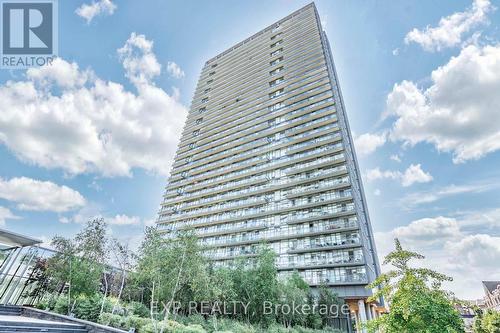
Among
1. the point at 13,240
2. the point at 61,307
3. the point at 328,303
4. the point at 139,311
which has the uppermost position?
the point at 13,240

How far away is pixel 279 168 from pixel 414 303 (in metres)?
36.4

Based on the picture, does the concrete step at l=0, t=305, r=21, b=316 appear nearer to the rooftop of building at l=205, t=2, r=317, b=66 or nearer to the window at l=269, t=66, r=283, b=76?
the window at l=269, t=66, r=283, b=76

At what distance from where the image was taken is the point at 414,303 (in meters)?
7.24

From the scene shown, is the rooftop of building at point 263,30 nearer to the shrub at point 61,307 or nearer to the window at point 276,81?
the window at point 276,81

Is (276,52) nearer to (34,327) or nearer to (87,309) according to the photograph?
(87,309)

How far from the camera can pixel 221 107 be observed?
2341 inches

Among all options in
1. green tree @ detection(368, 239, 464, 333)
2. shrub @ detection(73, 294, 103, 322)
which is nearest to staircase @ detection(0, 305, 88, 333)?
shrub @ detection(73, 294, 103, 322)

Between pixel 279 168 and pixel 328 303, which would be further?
pixel 279 168

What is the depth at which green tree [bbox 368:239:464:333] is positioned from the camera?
23.2 ft

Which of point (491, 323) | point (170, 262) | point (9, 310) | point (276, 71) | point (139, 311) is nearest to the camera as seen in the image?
point (170, 262)

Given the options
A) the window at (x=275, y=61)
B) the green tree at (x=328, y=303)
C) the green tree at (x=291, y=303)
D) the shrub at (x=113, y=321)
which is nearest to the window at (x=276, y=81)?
the window at (x=275, y=61)

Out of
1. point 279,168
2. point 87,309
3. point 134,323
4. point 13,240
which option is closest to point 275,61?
point 279,168

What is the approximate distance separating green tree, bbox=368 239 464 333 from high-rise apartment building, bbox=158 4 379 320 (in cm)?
2319

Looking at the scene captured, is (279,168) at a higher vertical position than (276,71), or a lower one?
lower
